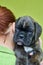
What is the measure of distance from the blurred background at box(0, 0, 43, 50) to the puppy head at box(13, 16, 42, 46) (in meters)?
0.77

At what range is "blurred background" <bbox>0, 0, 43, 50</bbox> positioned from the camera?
2012mm

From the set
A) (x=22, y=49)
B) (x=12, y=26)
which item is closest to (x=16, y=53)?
(x=22, y=49)

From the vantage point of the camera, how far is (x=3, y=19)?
4.00 feet

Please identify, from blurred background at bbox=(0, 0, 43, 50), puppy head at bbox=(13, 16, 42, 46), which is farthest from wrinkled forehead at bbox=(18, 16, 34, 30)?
blurred background at bbox=(0, 0, 43, 50)

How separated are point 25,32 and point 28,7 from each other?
0.82m

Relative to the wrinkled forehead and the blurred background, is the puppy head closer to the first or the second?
the wrinkled forehead

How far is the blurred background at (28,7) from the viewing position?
2.01 metres

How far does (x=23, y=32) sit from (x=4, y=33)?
4.2 inches

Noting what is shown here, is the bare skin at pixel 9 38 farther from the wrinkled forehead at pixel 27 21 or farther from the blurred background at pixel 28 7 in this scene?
the blurred background at pixel 28 7

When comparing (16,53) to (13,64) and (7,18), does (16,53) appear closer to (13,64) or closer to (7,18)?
(13,64)

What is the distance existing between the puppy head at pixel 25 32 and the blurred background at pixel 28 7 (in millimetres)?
775

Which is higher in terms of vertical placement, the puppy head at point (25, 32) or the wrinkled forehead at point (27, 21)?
the wrinkled forehead at point (27, 21)

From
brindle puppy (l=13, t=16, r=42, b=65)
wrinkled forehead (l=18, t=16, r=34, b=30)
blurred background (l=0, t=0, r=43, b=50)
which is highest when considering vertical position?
blurred background (l=0, t=0, r=43, b=50)

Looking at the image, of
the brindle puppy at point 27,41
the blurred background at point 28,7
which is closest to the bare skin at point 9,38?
the brindle puppy at point 27,41
